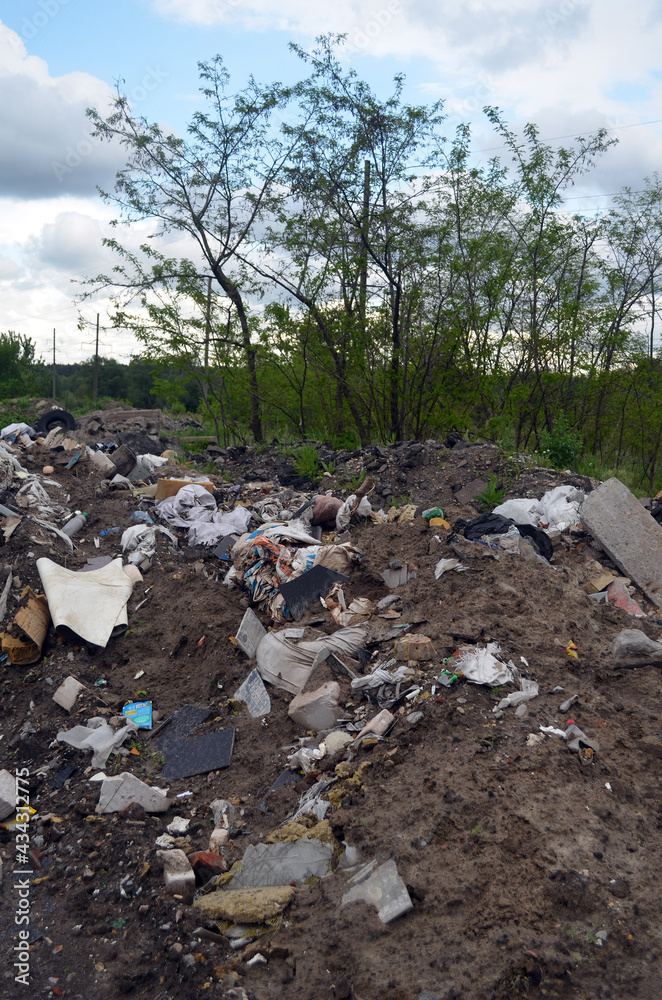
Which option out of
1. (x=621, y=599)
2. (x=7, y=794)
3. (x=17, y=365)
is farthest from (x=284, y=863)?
(x=17, y=365)

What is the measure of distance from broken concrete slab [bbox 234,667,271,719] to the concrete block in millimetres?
3155

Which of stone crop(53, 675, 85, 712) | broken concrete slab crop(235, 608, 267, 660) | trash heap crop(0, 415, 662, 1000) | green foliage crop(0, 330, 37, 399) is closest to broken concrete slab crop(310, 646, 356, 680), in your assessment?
trash heap crop(0, 415, 662, 1000)

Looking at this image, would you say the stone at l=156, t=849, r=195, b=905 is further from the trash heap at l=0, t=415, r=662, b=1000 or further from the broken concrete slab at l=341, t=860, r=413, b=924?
the broken concrete slab at l=341, t=860, r=413, b=924

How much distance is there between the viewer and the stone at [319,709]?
3531 millimetres

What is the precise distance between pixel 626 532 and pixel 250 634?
329 centimetres

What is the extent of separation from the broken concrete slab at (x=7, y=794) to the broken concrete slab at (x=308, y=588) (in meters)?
2.02

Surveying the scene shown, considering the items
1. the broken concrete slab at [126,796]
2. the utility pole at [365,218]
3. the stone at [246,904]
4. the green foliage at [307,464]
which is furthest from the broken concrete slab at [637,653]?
the utility pole at [365,218]

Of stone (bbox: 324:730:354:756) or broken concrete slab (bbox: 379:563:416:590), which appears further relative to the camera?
broken concrete slab (bbox: 379:563:416:590)

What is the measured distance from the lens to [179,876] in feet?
8.79

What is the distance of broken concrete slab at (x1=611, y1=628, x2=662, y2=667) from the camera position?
355 cm

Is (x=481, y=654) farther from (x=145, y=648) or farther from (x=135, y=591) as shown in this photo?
(x=135, y=591)

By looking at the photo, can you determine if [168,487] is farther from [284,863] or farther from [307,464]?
[284,863]

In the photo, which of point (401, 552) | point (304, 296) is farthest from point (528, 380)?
point (401, 552)

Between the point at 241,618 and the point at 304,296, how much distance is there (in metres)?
6.82
